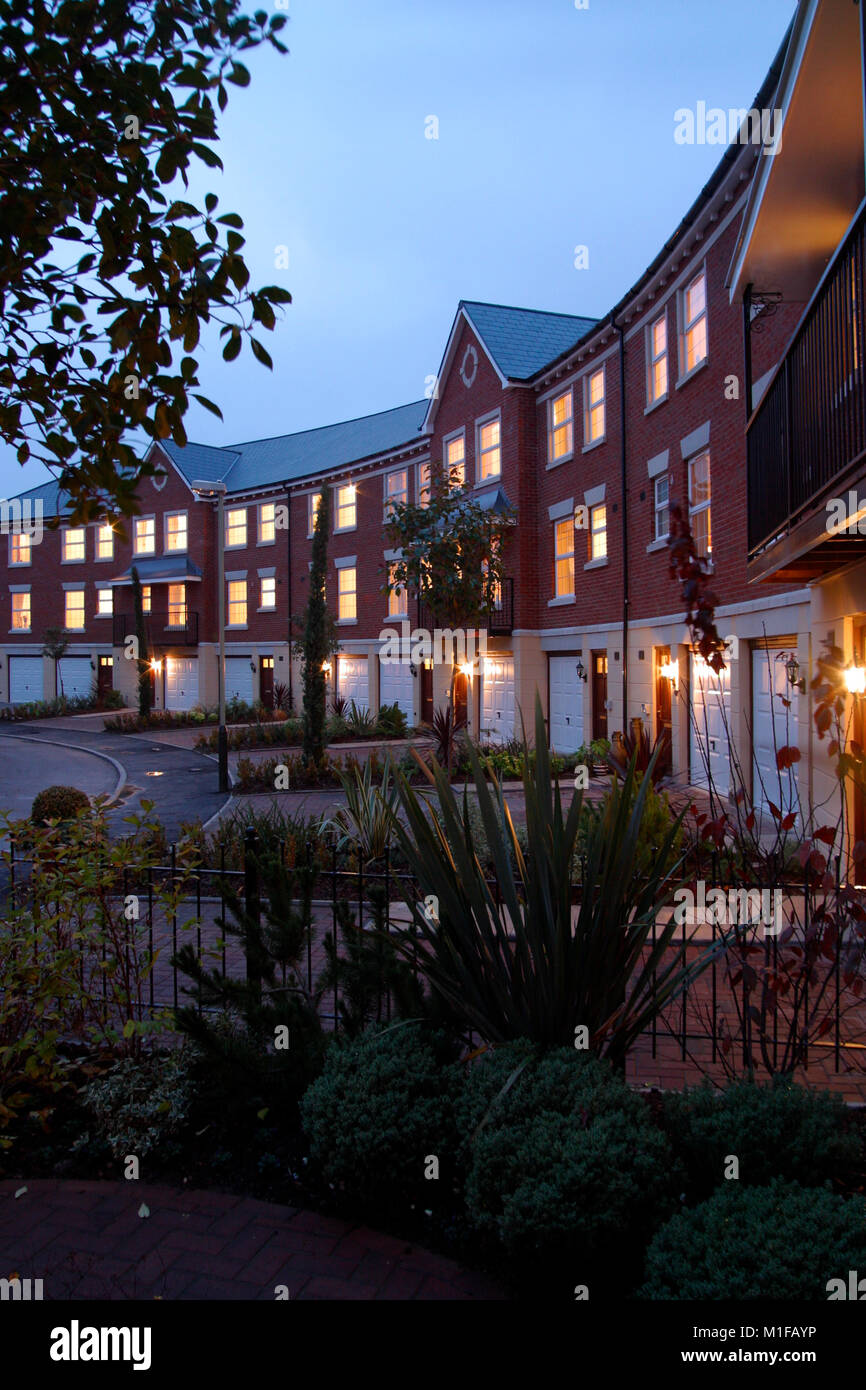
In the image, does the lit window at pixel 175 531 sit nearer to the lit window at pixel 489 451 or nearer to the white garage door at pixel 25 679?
the white garage door at pixel 25 679

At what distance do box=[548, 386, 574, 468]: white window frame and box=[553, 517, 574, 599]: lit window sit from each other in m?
1.40

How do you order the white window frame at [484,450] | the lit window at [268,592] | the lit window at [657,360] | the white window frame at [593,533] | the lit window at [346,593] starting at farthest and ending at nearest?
the lit window at [268,592] < the lit window at [346,593] < the white window frame at [484,450] < the white window frame at [593,533] < the lit window at [657,360]

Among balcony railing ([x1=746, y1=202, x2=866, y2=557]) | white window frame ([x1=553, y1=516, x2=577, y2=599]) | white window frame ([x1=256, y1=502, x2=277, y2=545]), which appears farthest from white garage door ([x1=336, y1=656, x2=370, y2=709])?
balcony railing ([x1=746, y1=202, x2=866, y2=557])

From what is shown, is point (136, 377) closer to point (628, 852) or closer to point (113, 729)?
point (628, 852)

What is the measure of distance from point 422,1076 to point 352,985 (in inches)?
23.0

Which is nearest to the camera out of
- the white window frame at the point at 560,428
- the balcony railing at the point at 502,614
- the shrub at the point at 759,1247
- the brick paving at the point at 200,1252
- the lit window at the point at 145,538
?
the shrub at the point at 759,1247

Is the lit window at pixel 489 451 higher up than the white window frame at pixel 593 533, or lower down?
higher up

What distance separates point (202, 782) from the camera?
18.0 meters

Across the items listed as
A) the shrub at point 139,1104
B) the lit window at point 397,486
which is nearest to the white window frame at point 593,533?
the lit window at point 397,486

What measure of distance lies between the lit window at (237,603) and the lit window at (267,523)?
197cm

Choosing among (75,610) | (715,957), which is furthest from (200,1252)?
(75,610)

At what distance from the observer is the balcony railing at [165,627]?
34.7 metres

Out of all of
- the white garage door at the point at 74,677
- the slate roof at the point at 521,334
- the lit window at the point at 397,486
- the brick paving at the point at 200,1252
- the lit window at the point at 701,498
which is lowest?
the brick paving at the point at 200,1252
